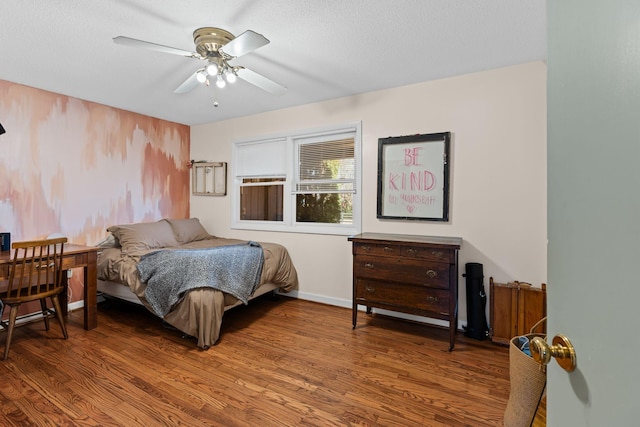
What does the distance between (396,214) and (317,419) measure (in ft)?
6.70

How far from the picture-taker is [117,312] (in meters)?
3.38

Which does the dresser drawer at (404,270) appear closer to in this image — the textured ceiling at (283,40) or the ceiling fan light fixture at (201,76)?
the textured ceiling at (283,40)

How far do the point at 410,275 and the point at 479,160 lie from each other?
4.09 ft

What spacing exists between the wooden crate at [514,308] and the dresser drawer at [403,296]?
49 centimetres

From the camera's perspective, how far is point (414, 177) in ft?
10.2

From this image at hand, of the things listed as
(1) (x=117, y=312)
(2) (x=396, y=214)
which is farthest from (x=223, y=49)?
(1) (x=117, y=312)

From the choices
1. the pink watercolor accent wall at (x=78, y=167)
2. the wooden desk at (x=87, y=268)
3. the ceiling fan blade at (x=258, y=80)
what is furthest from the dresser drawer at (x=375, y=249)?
the pink watercolor accent wall at (x=78, y=167)

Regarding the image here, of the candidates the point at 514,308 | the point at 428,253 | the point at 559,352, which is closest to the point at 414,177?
the point at 428,253

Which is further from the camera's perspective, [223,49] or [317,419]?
[223,49]

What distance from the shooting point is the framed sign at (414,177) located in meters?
2.97

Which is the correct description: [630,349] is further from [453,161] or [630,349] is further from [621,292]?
[453,161]

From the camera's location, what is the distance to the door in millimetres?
438

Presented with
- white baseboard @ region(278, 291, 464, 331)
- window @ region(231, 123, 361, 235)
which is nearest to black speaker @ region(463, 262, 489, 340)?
white baseboard @ region(278, 291, 464, 331)

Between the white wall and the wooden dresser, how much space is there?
35 cm
